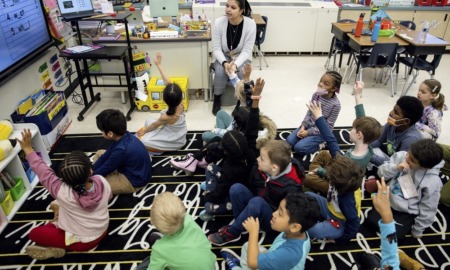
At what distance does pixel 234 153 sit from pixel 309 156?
51.6 inches

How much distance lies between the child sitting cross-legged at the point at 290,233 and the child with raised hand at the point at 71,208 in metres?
0.98

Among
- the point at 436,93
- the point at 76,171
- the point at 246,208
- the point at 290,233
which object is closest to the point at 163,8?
the point at 76,171

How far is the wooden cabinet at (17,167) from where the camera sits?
2252mm

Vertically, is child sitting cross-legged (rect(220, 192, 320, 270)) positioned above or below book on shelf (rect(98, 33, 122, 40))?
below

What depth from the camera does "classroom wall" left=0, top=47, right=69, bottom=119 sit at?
288 cm

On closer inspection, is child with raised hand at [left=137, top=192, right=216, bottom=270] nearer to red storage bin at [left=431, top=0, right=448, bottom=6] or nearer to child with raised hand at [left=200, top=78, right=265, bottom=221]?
child with raised hand at [left=200, top=78, right=265, bottom=221]

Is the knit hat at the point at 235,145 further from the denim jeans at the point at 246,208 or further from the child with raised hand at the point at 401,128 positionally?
the child with raised hand at the point at 401,128

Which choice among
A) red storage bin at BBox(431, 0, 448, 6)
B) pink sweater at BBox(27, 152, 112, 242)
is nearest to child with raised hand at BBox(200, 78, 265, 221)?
pink sweater at BBox(27, 152, 112, 242)

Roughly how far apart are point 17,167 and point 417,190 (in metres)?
2.95

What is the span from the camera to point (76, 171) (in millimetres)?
1745

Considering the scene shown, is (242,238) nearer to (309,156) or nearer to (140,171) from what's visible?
(140,171)

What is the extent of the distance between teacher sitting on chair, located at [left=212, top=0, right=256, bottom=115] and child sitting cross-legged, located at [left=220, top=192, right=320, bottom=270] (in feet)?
7.79

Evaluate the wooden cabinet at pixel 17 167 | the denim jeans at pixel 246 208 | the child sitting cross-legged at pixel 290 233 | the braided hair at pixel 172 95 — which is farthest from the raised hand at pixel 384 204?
the wooden cabinet at pixel 17 167

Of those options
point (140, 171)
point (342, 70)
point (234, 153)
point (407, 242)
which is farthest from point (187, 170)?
point (342, 70)
